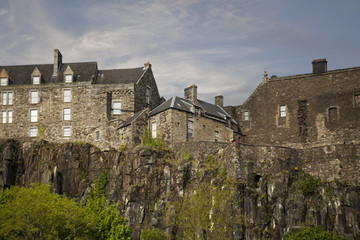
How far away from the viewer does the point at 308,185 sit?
55.1 meters

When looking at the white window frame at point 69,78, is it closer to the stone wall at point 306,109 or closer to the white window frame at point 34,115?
the white window frame at point 34,115

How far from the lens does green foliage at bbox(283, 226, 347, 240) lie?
48688 millimetres

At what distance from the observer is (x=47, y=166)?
202 feet

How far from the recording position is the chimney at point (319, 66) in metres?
65.1

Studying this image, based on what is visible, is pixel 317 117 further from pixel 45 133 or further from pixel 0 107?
pixel 0 107

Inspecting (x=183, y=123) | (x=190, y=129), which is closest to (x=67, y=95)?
(x=183, y=123)

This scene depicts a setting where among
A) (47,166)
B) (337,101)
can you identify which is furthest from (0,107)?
(337,101)

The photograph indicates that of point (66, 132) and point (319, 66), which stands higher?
point (319, 66)

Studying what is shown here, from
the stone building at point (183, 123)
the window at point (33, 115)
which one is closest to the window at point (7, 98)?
the window at point (33, 115)

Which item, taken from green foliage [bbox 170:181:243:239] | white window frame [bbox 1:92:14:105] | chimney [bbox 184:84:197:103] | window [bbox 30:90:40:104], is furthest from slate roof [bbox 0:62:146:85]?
green foliage [bbox 170:181:243:239]

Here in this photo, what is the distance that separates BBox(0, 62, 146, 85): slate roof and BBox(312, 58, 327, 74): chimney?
19981 mm

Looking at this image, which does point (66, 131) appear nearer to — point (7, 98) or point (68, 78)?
point (68, 78)

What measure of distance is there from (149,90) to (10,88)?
1600cm

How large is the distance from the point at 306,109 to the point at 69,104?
26.3 metres
